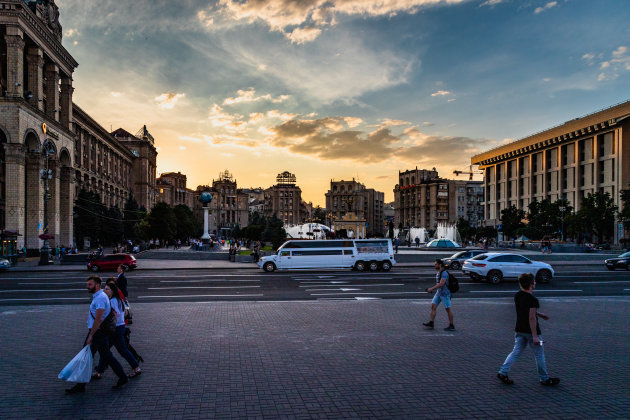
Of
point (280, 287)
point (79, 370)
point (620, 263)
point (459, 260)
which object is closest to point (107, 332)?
point (79, 370)

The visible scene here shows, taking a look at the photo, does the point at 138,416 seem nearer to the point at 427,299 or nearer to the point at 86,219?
the point at 427,299

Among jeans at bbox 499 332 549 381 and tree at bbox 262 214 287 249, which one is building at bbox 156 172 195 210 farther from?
jeans at bbox 499 332 549 381

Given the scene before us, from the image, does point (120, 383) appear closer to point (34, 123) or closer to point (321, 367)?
point (321, 367)

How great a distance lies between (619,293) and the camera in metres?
18.8

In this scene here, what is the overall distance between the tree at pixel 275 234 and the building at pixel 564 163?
5675 cm

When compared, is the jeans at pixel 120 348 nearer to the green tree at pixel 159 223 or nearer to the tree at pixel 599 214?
the green tree at pixel 159 223

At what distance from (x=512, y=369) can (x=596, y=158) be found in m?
88.3

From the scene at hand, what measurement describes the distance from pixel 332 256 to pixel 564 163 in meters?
82.9

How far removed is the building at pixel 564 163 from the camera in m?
75.1

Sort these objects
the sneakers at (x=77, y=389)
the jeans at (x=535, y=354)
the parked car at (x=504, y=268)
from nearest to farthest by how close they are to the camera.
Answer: the sneakers at (x=77, y=389)
the jeans at (x=535, y=354)
the parked car at (x=504, y=268)

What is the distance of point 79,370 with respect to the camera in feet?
21.6

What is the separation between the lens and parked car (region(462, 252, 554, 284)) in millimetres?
21844

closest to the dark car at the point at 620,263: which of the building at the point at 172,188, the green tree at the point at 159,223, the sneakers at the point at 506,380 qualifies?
the sneakers at the point at 506,380

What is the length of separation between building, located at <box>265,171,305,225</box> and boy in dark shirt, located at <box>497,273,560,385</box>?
174 m
